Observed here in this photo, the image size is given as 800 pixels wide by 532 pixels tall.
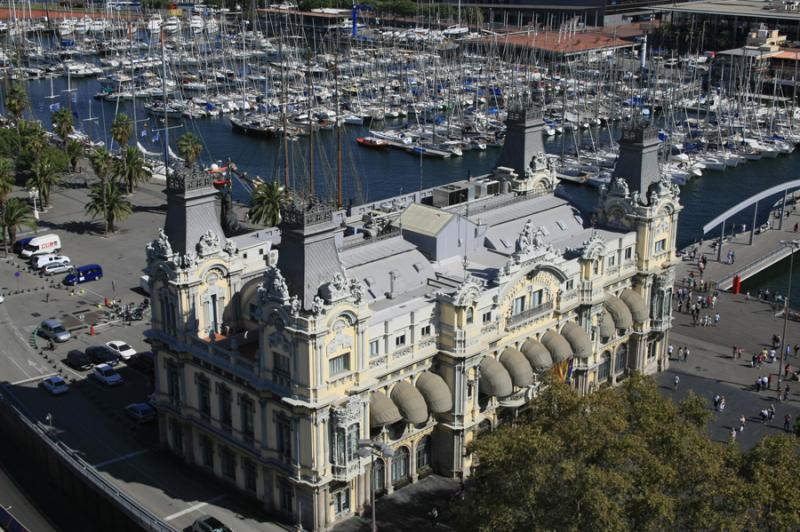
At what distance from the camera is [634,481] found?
60031mm

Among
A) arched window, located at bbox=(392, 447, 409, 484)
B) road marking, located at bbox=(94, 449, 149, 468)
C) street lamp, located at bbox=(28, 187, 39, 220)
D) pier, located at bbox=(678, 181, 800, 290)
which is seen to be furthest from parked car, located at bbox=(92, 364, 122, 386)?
pier, located at bbox=(678, 181, 800, 290)

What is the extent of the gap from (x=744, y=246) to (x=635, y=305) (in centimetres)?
4361

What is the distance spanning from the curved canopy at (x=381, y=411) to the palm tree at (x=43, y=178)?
81500mm

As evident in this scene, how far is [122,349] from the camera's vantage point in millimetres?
96062

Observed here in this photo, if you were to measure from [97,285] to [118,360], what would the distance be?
21.7 meters

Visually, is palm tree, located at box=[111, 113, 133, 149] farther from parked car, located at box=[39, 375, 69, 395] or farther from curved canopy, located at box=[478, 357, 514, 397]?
curved canopy, located at box=[478, 357, 514, 397]

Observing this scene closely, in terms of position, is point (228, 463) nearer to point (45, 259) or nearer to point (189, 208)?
point (189, 208)

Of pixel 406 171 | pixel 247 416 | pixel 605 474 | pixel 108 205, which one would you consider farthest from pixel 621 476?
pixel 406 171

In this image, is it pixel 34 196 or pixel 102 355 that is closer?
pixel 102 355

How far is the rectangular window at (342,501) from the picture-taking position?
71.6 metres

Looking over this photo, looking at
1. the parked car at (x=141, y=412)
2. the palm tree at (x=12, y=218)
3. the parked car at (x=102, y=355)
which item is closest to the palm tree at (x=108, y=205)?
the palm tree at (x=12, y=218)

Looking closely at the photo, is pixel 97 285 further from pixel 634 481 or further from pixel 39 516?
pixel 634 481

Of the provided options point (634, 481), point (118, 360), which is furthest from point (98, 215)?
point (634, 481)

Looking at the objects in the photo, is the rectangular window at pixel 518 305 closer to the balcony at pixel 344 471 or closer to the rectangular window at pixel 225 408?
the balcony at pixel 344 471
